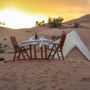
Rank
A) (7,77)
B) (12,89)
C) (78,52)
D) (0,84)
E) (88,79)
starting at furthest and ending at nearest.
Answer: (78,52) → (7,77) → (88,79) → (0,84) → (12,89)

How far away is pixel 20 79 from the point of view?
444 centimetres

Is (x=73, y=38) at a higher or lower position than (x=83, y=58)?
higher

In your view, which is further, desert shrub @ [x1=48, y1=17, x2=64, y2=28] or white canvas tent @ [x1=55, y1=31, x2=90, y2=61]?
desert shrub @ [x1=48, y1=17, x2=64, y2=28]

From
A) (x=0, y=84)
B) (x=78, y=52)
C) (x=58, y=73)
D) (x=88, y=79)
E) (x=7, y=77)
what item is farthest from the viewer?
(x=78, y=52)

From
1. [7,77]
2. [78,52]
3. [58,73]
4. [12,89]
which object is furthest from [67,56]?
[12,89]

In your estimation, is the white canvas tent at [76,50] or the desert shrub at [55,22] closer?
the white canvas tent at [76,50]

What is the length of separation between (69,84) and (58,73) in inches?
40.6

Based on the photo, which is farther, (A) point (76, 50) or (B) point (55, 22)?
(B) point (55, 22)

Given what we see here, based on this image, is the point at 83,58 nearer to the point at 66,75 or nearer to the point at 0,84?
the point at 66,75

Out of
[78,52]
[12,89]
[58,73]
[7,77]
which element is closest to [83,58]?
[78,52]

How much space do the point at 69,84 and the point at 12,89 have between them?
1052 millimetres

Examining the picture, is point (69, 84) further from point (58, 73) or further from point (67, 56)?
point (67, 56)

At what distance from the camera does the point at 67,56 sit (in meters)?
10.1

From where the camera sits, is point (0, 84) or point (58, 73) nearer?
point (0, 84)
